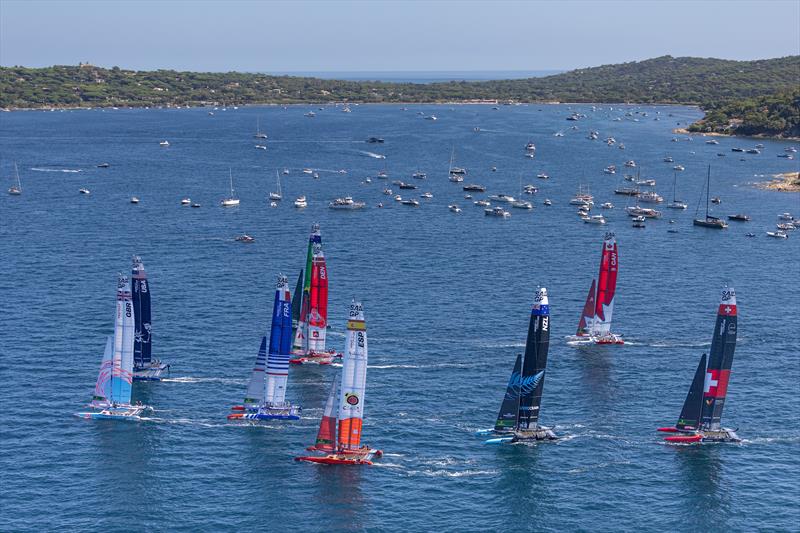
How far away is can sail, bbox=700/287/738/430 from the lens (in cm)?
9594

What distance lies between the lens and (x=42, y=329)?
12962 centimetres

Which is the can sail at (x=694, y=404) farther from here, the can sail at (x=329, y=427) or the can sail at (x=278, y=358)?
the can sail at (x=278, y=358)

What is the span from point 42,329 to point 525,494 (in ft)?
233

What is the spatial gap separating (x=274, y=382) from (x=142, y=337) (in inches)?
817

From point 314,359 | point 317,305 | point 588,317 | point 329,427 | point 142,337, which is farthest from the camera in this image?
point 588,317

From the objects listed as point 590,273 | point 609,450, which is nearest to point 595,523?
point 609,450

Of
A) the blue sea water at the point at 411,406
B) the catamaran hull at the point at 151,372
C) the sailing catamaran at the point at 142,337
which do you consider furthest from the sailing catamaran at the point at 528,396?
the sailing catamaran at the point at 142,337

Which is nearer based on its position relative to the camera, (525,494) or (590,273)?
(525,494)

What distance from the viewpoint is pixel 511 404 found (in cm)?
9538

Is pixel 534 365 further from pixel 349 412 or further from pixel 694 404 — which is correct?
pixel 349 412

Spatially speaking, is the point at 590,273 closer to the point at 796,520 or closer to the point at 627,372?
the point at 627,372

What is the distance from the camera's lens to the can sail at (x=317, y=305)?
11756cm

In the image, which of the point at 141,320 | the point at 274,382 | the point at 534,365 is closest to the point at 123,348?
the point at 141,320

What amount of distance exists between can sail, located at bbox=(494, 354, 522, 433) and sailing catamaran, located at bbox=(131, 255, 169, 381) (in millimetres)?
38276
